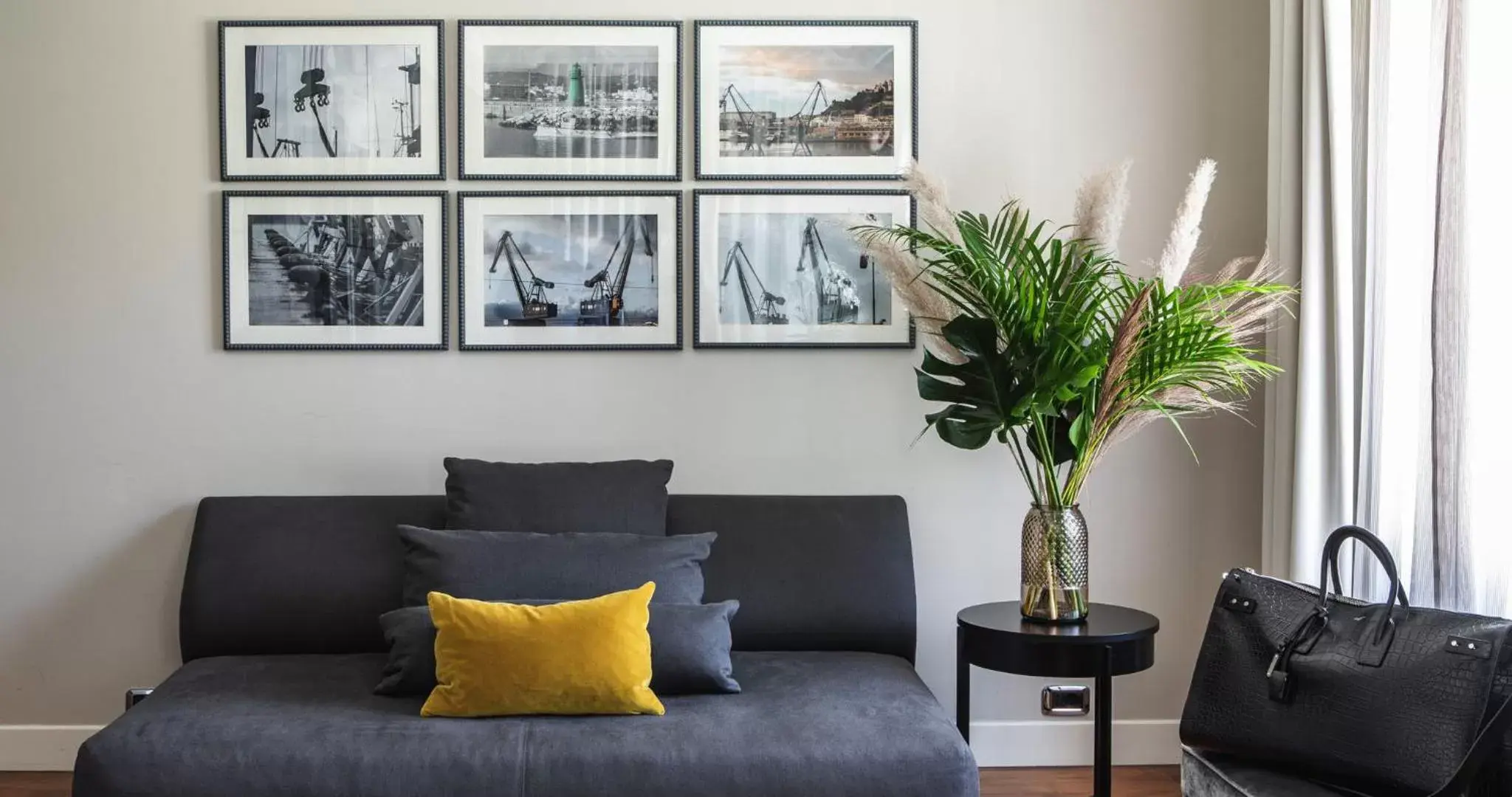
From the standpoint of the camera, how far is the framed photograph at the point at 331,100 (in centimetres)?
326

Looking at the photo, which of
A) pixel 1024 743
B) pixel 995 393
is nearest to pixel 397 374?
pixel 995 393

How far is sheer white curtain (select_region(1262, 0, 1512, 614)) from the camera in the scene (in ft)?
7.50

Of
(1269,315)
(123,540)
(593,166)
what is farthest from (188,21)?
(1269,315)

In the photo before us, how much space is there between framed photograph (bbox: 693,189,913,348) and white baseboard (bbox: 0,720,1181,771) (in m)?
1.13

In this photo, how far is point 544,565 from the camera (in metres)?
2.77

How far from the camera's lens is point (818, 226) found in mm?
3295

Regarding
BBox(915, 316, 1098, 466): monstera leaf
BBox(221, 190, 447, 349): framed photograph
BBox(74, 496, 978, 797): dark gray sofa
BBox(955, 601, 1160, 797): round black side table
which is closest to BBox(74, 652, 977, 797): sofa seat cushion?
BBox(74, 496, 978, 797): dark gray sofa

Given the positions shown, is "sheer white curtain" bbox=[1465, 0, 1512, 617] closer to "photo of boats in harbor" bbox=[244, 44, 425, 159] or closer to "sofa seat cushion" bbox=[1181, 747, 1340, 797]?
"sofa seat cushion" bbox=[1181, 747, 1340, 797]

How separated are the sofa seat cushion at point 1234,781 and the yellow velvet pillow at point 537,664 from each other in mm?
1073

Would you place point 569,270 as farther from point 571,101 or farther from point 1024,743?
point 1024,743

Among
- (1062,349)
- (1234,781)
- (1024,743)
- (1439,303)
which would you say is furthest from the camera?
(1024,743)

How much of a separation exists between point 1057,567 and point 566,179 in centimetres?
163

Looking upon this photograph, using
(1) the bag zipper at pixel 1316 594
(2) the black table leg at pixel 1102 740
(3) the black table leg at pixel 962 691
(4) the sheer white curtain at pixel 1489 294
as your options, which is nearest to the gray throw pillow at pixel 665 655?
(3) the black table leg at pixel 962 691

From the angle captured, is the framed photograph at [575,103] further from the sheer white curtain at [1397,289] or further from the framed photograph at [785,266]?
the sheer white curtain at [1397,289]
